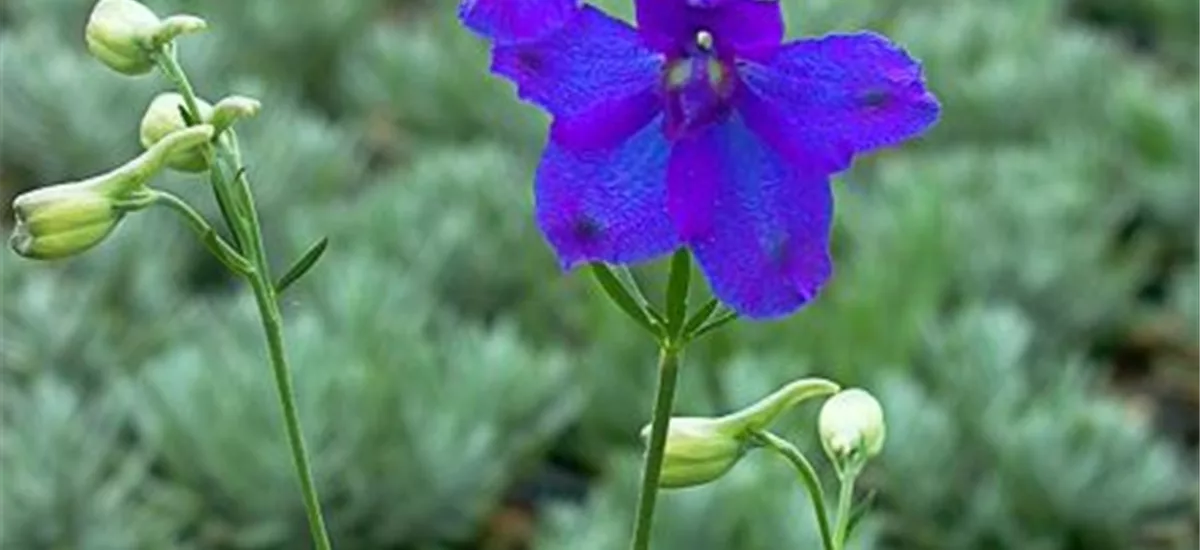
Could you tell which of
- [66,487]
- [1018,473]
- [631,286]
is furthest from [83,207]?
[1018,473]

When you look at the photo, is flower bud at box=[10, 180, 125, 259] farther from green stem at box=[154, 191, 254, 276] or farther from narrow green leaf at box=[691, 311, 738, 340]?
narrow green leaf at box=[691, 311, 738, 340]

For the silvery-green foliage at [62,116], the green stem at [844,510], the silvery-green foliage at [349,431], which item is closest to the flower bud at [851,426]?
the green stem at [844,510]

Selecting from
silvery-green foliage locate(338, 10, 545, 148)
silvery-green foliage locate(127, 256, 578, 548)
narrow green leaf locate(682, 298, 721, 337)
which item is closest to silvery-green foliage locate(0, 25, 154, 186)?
silvery-green foliage locate(338, 10, 545, 148)

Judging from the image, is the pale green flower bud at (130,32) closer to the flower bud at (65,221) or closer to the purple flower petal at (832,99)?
the flower bud at (65,221)

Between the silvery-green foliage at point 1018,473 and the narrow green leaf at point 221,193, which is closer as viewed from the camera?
the narrow green leaf at point 221,193

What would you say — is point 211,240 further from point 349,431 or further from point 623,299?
point 349,431
